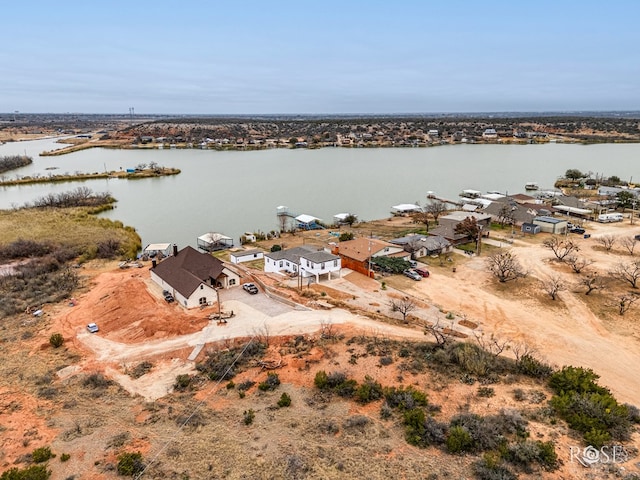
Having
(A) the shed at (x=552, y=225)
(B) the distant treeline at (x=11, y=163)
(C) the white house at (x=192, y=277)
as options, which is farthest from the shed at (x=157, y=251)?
(B) the distant treeline at (x=11, y=163)

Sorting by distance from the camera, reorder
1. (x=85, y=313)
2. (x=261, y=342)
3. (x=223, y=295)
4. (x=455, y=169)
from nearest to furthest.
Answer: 1. (x=261, y=342)
2. (x=85, y=313)
3. (x=223, y=295)
4. (x=455, y=169)

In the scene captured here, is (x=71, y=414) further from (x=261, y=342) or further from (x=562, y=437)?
(x=562, y=437)

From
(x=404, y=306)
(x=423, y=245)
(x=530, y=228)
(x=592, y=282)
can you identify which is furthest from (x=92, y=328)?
(x=530, y=228)

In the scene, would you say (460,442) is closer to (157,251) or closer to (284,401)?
(284,401)

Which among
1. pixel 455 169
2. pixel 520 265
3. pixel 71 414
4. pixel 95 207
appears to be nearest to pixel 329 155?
pixel 455 169

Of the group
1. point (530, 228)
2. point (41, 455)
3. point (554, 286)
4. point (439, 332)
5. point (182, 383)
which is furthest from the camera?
point (530, 228)

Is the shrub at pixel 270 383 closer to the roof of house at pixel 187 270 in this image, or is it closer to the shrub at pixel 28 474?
the shrub at pixel 28 474
